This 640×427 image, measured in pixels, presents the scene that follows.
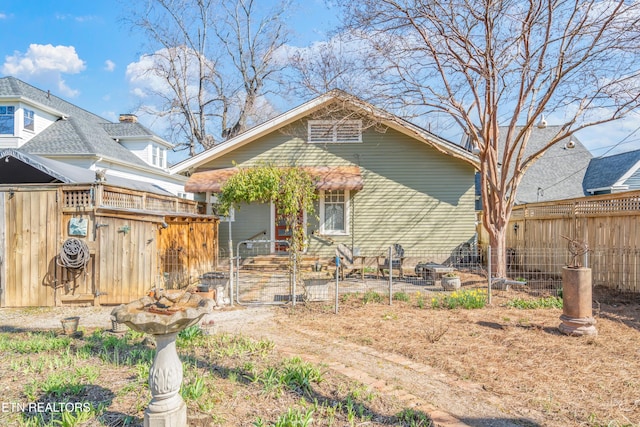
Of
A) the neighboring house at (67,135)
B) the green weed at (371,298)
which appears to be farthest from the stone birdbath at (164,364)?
the neighboring house at (67,135)

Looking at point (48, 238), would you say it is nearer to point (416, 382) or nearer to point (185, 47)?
point (416, 382)

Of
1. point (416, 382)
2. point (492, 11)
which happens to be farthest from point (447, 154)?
point (416, 382)

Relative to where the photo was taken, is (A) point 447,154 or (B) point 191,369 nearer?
(B) point 191,369

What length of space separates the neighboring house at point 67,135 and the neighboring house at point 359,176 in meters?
4.24

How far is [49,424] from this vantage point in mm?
2959

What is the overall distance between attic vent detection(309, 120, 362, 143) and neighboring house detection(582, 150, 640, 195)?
14128 mm

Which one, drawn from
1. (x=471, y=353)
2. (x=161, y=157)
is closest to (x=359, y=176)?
(x=471, y=353)

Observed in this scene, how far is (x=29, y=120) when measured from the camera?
1669cm

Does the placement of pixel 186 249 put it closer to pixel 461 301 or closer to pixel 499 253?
pixel 461 301

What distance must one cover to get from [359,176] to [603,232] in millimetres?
6637

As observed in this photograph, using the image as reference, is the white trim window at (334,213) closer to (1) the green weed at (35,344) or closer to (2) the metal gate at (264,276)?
(2) the metal gate at (264,276)

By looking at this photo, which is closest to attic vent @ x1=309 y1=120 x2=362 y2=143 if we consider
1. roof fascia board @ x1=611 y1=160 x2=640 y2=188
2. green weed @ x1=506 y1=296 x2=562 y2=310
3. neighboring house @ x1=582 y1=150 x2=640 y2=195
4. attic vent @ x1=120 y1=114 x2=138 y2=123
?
green weed @ x1=506 y1=296 x2=562 y2=310

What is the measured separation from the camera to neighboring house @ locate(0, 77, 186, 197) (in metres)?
15.8

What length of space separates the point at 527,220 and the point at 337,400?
34.6ft
